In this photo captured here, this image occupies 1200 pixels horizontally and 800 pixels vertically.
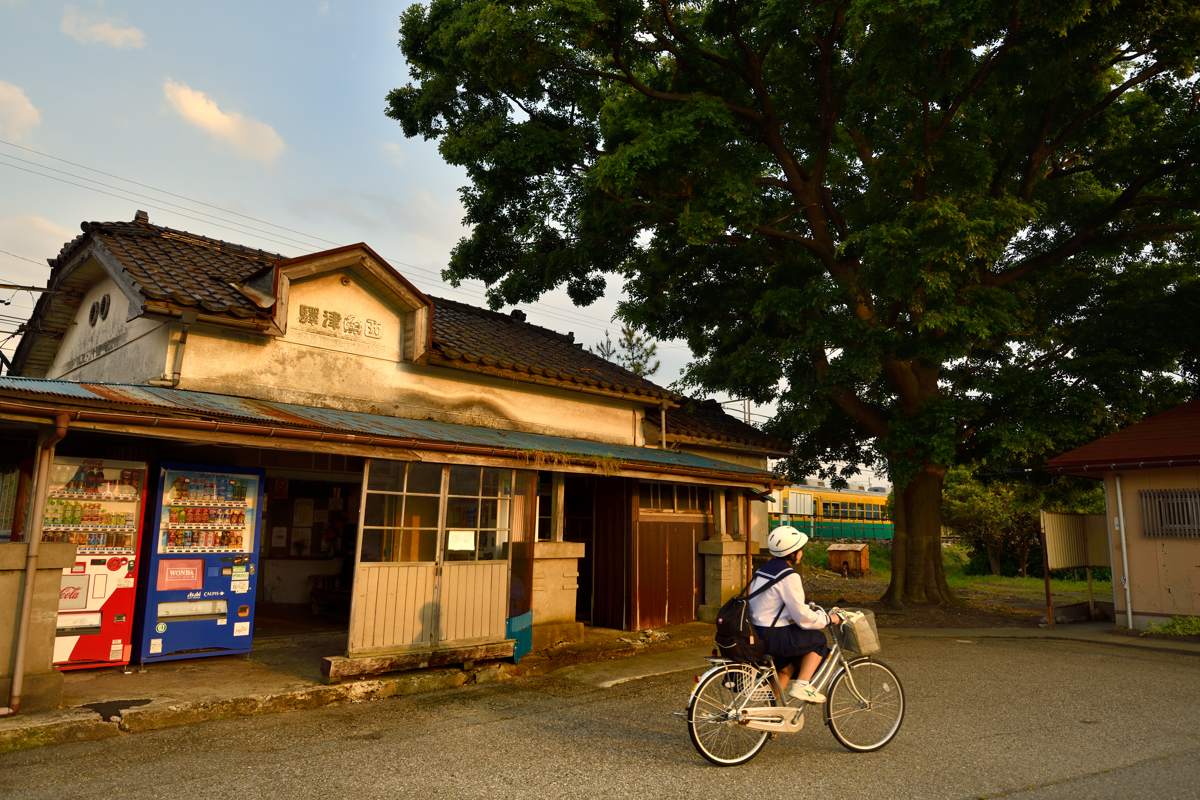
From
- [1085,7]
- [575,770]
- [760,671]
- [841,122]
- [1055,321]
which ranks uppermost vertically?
[841,122]

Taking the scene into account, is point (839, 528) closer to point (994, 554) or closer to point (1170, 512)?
point (994, 554)

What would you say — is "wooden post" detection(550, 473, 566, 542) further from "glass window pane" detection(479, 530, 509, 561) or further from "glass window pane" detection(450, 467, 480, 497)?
"glass window pane" detection(450, 467, 480, 497)

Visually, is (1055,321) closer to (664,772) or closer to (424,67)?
(424,67)

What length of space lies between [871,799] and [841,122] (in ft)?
49.5

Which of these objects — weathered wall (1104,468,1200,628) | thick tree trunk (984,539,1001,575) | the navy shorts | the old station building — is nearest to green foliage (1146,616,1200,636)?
weathered wall (1104,468,1200,628)

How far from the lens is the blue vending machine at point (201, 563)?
27.9 feet

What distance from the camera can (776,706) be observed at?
18.8ft

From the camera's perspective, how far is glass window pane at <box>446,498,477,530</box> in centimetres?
938

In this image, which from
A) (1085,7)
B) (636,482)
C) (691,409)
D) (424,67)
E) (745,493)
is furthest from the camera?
(691,409)

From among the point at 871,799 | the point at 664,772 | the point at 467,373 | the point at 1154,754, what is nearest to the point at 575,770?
the point at 664,772

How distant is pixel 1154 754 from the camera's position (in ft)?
20.0

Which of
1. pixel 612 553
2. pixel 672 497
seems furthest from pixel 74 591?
pixel 672 497

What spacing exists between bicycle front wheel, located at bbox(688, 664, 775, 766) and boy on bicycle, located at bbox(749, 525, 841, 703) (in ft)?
0.72

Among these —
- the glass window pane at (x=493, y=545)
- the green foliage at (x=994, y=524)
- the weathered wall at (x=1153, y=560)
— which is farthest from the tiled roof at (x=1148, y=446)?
the green foliage at (x=994, y=524)
